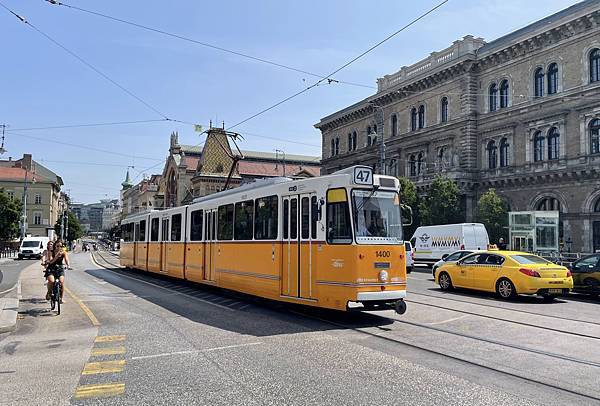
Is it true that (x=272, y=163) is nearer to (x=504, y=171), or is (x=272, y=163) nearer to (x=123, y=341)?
(x=504, y=171)

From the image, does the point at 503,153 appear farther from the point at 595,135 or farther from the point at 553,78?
the point at 595,135

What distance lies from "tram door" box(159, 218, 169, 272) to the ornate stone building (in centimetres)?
1427

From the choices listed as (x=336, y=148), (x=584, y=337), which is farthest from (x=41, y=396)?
(x=336, y=148)

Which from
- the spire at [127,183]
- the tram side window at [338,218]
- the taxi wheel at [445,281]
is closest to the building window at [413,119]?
the taxi wheel at [445,281]

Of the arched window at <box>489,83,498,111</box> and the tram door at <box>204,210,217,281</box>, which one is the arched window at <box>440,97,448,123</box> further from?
the tram door at <box>204,210,217,281</box>

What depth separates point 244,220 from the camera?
14008 millimetres

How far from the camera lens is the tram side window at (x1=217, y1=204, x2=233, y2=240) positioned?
14.8 meters

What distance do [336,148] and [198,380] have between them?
221ft

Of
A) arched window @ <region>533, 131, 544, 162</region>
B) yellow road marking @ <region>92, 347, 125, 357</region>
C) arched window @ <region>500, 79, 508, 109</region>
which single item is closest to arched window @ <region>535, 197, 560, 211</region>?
arched window @ <region>533, 131, 544, 162</region>

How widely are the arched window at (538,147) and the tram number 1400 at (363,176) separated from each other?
1447 inches

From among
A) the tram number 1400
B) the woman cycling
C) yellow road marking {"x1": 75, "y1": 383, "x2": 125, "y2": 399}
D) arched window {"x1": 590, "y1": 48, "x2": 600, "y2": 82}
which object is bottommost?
yellow road marking {"x1": 75, "y1": 383, "x2": 125, "y2": 399}

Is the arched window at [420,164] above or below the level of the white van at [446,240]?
above

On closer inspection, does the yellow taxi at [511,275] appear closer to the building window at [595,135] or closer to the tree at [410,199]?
the building window at [595,135]

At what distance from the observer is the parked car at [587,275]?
661 inches
